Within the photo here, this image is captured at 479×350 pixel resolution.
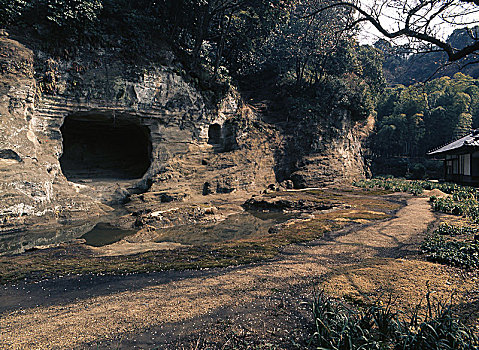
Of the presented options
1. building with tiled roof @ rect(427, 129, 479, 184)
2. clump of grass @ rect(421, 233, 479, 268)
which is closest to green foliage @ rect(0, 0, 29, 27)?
clump of grass @ rect(421, 233, 479, 268)

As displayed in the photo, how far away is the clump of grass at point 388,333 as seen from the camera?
262cm

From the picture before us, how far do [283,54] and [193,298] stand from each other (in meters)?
25.6

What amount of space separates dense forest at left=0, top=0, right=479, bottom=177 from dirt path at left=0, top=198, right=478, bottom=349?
4.31 meters

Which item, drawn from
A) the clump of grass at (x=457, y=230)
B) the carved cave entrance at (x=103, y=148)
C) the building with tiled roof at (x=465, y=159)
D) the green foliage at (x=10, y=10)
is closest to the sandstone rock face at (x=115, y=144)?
the carved cave entrance at (x=103, y=148)

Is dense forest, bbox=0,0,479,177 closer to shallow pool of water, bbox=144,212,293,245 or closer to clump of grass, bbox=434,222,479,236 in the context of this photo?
clump of grass, bbox=434,222,479,236

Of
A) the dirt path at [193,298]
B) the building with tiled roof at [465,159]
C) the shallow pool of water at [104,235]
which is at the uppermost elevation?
the building with tiled roof at [465,159]

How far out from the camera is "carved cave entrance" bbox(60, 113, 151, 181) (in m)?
16.0

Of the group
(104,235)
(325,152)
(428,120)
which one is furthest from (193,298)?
(428,120)

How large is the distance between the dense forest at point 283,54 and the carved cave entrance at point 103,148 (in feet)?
13.6

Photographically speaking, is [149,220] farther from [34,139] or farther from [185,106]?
[185,106]

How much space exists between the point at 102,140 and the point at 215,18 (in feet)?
40.1

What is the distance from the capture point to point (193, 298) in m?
4.27

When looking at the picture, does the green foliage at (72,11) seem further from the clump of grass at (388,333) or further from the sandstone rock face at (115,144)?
the clump of grass at (388,333)

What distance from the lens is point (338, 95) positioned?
2527cm
